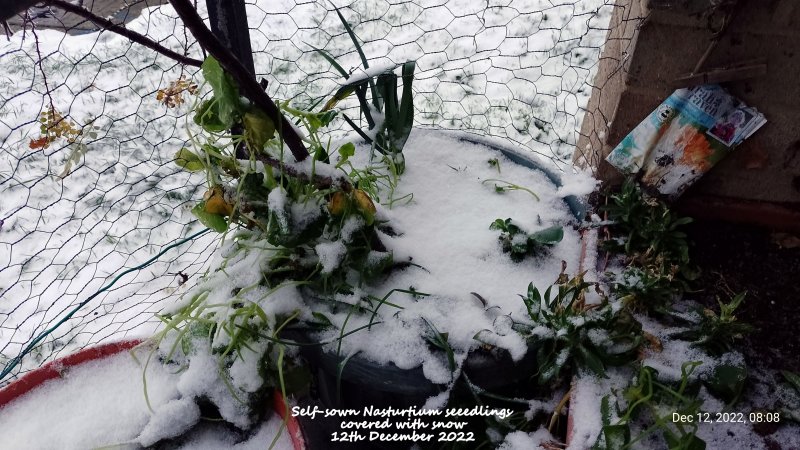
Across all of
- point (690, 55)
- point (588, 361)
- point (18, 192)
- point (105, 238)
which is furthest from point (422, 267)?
point (18, 192)

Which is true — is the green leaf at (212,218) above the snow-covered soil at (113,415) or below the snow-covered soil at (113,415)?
above

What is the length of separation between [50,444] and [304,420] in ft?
1.41

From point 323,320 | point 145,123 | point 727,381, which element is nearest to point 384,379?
point 323,320

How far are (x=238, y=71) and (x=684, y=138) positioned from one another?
95 centimetres

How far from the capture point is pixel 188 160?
37.3 inches

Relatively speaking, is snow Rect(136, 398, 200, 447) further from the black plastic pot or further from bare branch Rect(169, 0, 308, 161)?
bare branch Rect(169, 0, 308, 161)

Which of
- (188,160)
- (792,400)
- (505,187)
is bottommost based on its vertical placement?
(792,400)

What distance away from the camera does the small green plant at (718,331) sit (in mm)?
1040

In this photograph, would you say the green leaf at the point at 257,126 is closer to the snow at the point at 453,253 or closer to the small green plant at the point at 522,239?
the snow at the point at 453,253

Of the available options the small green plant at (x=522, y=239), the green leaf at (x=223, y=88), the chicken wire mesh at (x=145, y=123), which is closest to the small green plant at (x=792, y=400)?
the small green plant at (x=522, y=239)

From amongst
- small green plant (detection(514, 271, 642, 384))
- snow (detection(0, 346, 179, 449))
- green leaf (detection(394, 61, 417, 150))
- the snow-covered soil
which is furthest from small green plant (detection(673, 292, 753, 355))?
snow (detection(0, 346, 179, 449))

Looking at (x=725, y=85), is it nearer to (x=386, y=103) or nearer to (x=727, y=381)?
(x=727, y=381)

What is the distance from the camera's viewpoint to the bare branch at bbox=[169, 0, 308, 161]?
67 cm

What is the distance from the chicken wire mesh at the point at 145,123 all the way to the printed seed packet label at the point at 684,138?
24cm
